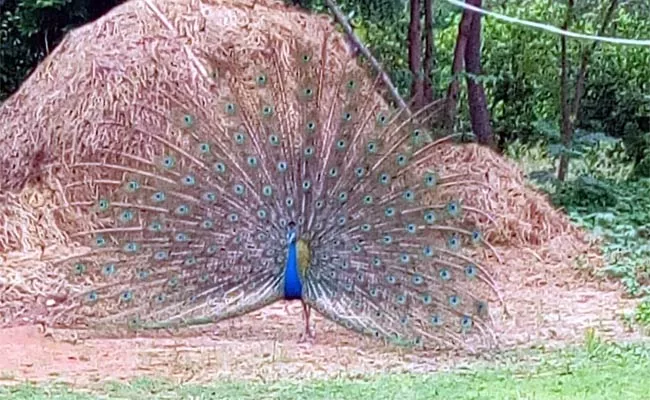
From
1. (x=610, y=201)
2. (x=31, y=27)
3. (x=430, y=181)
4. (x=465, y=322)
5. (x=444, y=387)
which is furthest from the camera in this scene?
(x=31, y=27)

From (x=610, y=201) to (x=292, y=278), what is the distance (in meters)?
6.69

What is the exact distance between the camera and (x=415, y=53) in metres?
13.3

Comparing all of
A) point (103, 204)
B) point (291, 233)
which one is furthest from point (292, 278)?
point (103, 204)

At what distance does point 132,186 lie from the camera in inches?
286

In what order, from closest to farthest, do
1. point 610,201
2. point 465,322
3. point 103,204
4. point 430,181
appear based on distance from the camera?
point 465,322
point 430,181
point 103,204
point 610,201

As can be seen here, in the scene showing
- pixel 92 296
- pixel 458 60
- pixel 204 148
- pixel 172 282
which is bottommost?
pixel 458 60

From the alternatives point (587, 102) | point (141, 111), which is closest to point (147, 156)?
point (141, 111)

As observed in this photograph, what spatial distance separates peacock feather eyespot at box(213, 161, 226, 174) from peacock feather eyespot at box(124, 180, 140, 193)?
0.49 meters

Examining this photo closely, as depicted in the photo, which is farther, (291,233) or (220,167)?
(220,167)

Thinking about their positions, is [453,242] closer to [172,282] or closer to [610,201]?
[172,282]

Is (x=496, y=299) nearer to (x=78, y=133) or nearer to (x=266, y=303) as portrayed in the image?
(x=266, y=303)

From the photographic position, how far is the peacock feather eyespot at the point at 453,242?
23.1ft

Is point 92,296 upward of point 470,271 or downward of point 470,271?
downward

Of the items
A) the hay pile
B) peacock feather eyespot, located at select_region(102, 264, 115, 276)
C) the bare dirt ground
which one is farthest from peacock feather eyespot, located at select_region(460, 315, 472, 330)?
the hay pile
